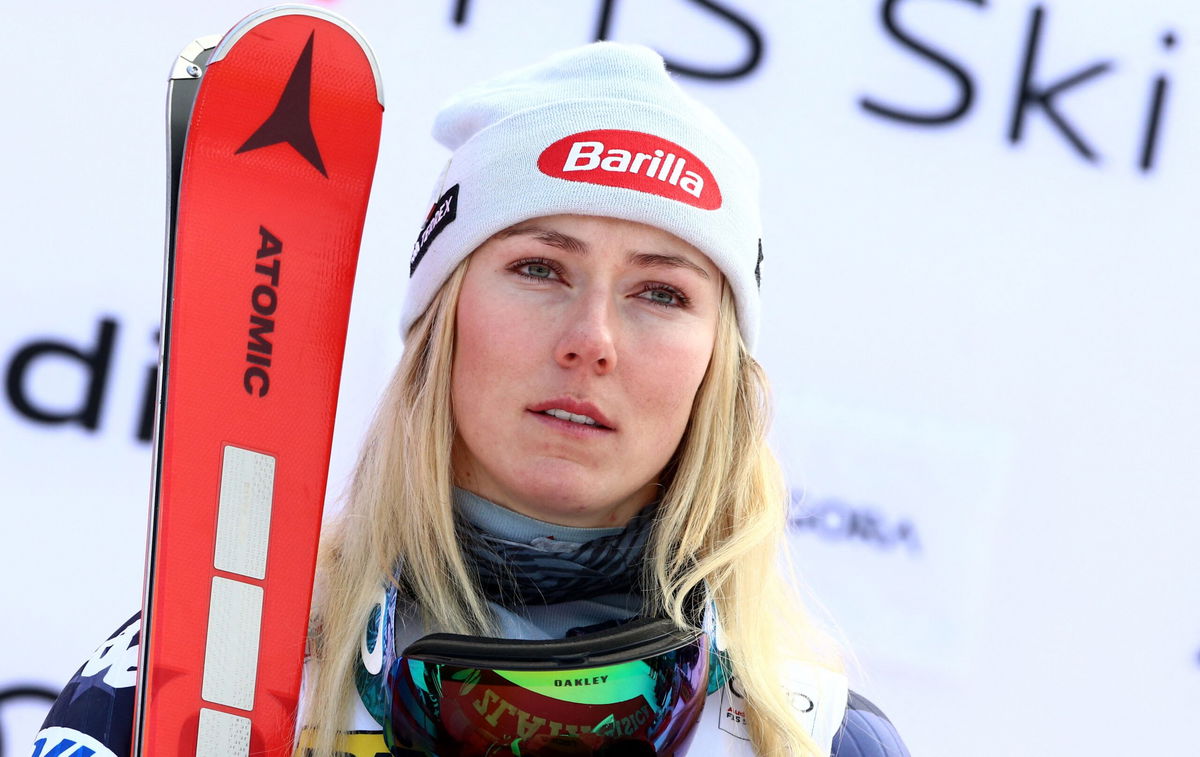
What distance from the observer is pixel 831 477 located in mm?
2490

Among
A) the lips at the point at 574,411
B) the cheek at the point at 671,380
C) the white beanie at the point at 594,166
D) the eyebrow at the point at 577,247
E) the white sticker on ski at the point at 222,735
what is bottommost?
the white sticker on ski at the point at 222,735

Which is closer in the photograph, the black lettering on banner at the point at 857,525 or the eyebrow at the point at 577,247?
the eyebrow at the point at 577,247

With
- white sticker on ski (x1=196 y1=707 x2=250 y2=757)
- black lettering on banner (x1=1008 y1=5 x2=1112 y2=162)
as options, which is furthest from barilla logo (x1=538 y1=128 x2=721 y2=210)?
black lettering on banner (x1=1008 y1=5 x2=1112 y2=162)

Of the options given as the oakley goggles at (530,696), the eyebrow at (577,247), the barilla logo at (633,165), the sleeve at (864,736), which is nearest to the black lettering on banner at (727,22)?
the barilla logo at (633,165)

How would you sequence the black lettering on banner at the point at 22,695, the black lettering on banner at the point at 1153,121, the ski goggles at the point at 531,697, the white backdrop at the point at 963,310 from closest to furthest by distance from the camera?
the ski goggles at the point at 531,697, the black lettering on banner at the point at 22,695, the white backdrop at the point at 963,310, the black lettering on banner at the point at 1153,121

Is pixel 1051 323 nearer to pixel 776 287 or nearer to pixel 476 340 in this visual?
pixel 776 287

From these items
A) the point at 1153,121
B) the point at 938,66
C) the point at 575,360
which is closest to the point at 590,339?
the point at 575,360

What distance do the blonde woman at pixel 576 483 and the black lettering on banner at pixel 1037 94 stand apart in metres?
1.47

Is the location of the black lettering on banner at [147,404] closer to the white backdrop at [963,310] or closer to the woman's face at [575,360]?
the white backdrop at [963,310]

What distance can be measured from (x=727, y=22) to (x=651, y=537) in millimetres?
1533

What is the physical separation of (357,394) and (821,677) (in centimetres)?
116

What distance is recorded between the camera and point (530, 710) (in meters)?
1.11

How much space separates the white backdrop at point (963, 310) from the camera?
7.98 feet

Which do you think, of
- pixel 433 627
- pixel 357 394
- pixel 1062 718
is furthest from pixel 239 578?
pixel 1062 718
